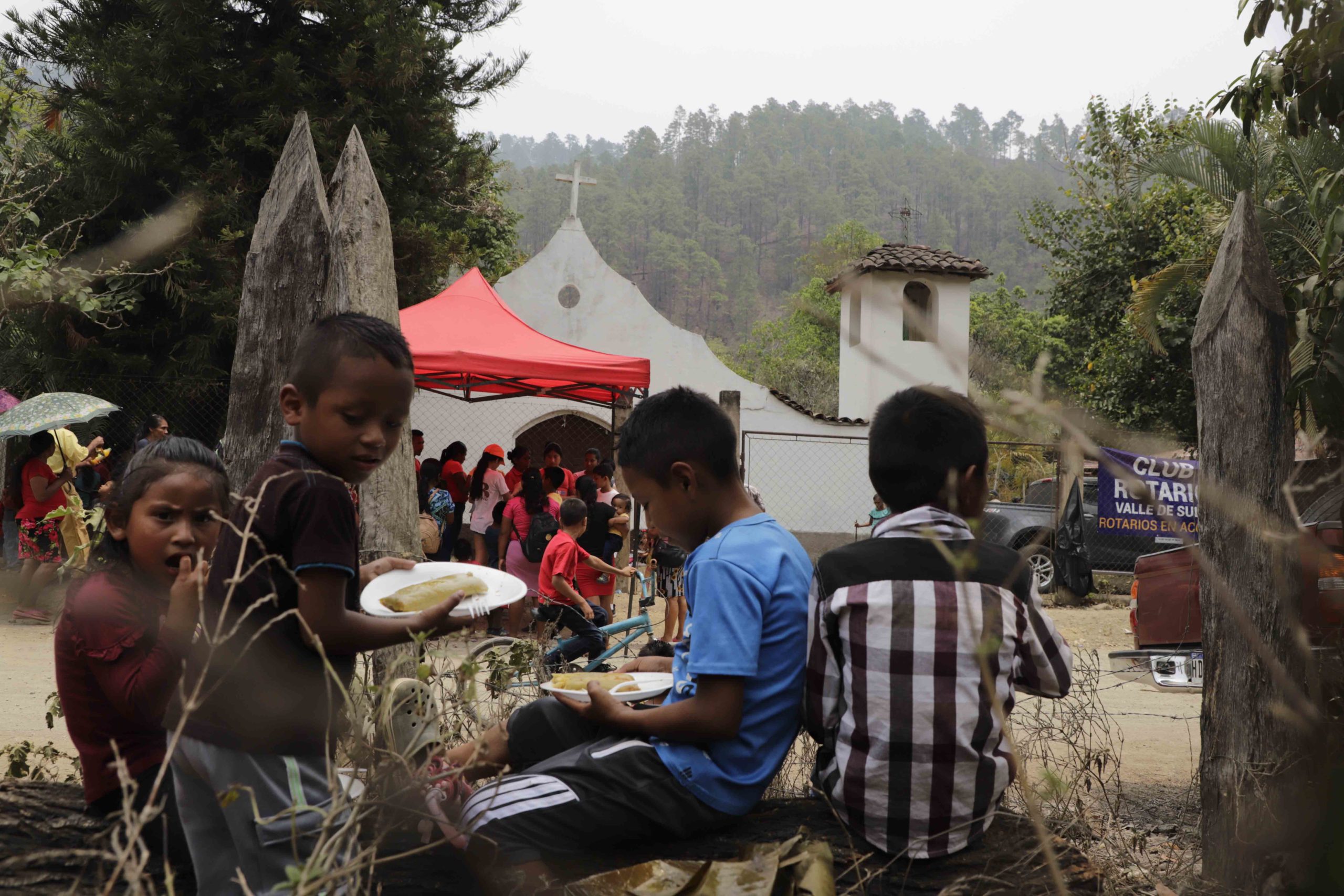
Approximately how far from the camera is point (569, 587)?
6828 mm

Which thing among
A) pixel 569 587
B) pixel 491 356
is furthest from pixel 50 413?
pixel 569 587

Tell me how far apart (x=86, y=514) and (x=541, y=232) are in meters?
86.9

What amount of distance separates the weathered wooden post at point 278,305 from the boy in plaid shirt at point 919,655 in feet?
7.13

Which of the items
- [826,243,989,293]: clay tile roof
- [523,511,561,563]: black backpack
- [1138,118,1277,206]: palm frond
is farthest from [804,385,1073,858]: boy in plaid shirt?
[826,243,989,293]: clay tile roof

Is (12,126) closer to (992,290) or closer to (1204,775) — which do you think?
(1204,775)

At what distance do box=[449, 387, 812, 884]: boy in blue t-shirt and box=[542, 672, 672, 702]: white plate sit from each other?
0.03 m

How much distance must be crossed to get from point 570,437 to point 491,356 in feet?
34.4

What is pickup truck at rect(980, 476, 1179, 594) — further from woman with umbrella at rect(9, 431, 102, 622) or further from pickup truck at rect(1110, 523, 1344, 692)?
woman with umbrella at rect(9, 431, 102, 622)

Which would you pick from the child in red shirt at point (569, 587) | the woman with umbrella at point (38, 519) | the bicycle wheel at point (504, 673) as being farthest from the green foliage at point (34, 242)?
the bicycle wheel at point (504, 673)

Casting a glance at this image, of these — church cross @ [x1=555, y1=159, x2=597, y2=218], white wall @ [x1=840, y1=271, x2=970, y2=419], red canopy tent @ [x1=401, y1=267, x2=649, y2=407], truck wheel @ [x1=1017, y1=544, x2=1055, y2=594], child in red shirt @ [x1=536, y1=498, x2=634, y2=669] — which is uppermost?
church cross @ [x1=555, y1=159, x2=597, y2=218]

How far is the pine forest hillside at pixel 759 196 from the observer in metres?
82.6

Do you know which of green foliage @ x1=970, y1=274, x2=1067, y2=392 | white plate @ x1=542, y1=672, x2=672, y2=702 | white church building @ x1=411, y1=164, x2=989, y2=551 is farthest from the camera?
green foliage @ x1=970, y1=274, x2=1067, y2=392

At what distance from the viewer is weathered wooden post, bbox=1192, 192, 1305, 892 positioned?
10.1 feet

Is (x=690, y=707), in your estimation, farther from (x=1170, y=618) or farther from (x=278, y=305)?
(x=1170, y=618)
